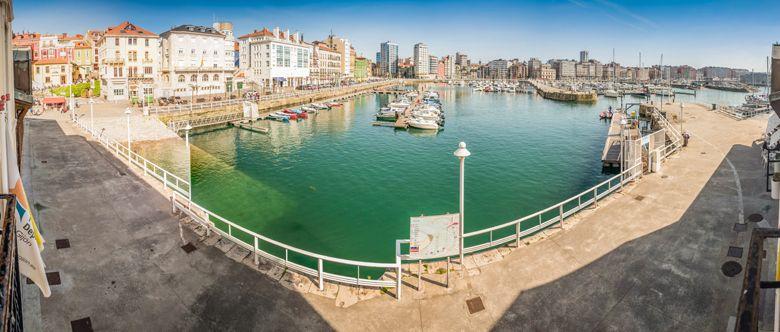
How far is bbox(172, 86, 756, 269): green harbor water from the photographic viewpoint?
20609mm

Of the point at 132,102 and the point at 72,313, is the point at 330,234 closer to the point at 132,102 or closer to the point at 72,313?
the point at 72,313

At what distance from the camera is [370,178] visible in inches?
1219

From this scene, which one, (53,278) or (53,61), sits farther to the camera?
(53,61)

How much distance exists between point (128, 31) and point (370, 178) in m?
55.3

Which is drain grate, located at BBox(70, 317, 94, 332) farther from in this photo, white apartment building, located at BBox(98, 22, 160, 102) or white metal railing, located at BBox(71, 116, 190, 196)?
white apartment building, located at BBox(98, 22, 160, 102)

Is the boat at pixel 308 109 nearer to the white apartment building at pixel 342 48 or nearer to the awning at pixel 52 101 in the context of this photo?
the awning at pixel 52 101

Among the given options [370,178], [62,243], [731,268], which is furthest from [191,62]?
[731,268]

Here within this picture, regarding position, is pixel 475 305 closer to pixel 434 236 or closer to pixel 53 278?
pixel 434 236

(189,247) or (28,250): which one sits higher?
(28,250)

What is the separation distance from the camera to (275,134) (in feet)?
169

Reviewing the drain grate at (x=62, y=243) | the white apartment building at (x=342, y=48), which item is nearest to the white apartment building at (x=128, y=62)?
the drain grate at (x=62, y=243)

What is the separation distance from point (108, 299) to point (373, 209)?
14998 mm

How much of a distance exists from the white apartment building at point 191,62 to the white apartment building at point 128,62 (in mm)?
2947

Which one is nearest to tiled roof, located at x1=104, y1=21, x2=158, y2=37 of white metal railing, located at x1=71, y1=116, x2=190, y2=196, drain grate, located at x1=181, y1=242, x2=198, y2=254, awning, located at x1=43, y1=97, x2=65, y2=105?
awning, located at x1=43, y1=97, x2=65, y2=105
